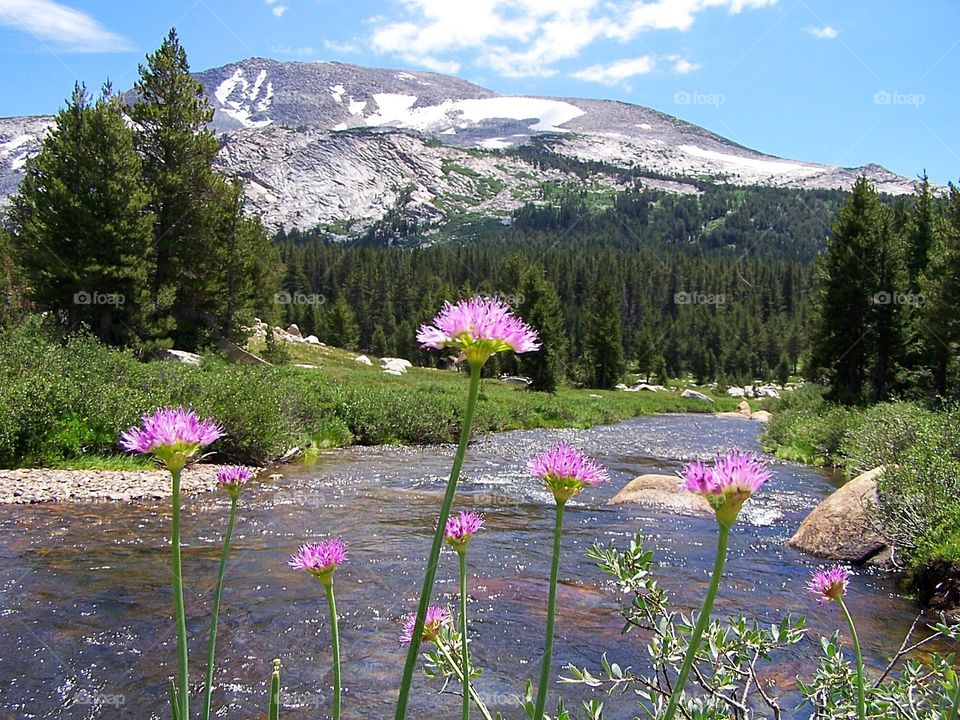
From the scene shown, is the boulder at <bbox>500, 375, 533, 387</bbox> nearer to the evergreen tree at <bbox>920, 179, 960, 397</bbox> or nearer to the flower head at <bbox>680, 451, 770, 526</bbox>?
the evergreen tree at <bbox>920, 179, 960, 397</bbox>

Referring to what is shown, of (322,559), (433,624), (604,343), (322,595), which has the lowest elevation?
(322,595)

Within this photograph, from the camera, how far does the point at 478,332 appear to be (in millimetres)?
1617

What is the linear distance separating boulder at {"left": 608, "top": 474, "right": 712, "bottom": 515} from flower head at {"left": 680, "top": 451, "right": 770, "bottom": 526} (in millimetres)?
13981

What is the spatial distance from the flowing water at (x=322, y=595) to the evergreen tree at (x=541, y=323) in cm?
4458

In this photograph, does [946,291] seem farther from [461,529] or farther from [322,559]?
[322,559]

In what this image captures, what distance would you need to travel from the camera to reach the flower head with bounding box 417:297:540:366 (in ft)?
5.22

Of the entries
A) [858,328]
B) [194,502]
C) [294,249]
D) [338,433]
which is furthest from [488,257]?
[194,502]

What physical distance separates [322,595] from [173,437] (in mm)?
7913

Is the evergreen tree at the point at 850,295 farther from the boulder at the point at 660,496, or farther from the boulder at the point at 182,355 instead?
the boulder at the point at 182,355

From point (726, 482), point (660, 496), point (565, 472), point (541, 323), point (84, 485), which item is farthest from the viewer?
point (541, 323)

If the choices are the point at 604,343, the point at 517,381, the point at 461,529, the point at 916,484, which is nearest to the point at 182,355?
the point at 916,484

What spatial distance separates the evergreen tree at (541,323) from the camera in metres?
60.3

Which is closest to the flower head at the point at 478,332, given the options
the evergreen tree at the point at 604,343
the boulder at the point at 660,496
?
the boulder at the point at 660,496

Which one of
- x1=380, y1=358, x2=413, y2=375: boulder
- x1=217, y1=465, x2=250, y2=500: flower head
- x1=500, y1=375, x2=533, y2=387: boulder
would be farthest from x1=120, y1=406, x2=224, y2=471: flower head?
x1=500, y1=375, x2=533, y2=387: boulder
